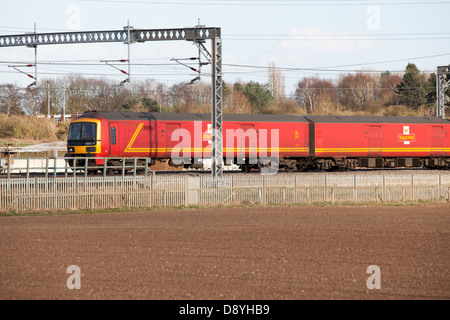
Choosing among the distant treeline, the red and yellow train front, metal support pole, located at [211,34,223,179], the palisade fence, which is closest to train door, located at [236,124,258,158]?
the palisade fence

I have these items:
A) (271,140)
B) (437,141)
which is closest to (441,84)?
(437,141)

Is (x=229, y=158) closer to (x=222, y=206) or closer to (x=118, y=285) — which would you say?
(x=222, y=206)

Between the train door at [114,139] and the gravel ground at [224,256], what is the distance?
944 cm

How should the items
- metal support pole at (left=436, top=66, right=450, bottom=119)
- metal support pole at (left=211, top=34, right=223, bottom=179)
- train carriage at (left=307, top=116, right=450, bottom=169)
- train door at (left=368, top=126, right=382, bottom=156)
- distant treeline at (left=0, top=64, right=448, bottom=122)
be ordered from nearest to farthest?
metal support pole at (left=211, top=34, right=223, bottom=179) → train carriage at (left=307, top=116, right=450, bottom=169) → train door at (left=368, top=126, right=382, bottom=156) → metal support pole at (left=436, top=66, right=450, bottom=119) → distant treeline at (left=0, top=64, right=448, bottom=122)

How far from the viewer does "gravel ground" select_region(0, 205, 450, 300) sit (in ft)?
38.0

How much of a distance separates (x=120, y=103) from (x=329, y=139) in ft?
190

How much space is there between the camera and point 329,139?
39.7 meters

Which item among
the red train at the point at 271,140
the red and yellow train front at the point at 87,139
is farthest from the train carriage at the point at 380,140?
the red and yellow train front at the point at 87,139

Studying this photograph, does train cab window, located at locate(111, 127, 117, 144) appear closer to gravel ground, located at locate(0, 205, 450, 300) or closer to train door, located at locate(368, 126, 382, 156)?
gravel ground, located at locate(0, 205, 450, 300)

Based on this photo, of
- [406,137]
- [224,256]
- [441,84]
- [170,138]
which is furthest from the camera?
[441,84]

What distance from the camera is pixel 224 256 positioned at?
50.0 feet

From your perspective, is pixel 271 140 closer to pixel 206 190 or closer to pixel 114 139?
pixel 114 139

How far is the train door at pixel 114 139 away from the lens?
3381 cm

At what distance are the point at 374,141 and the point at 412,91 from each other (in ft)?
173
